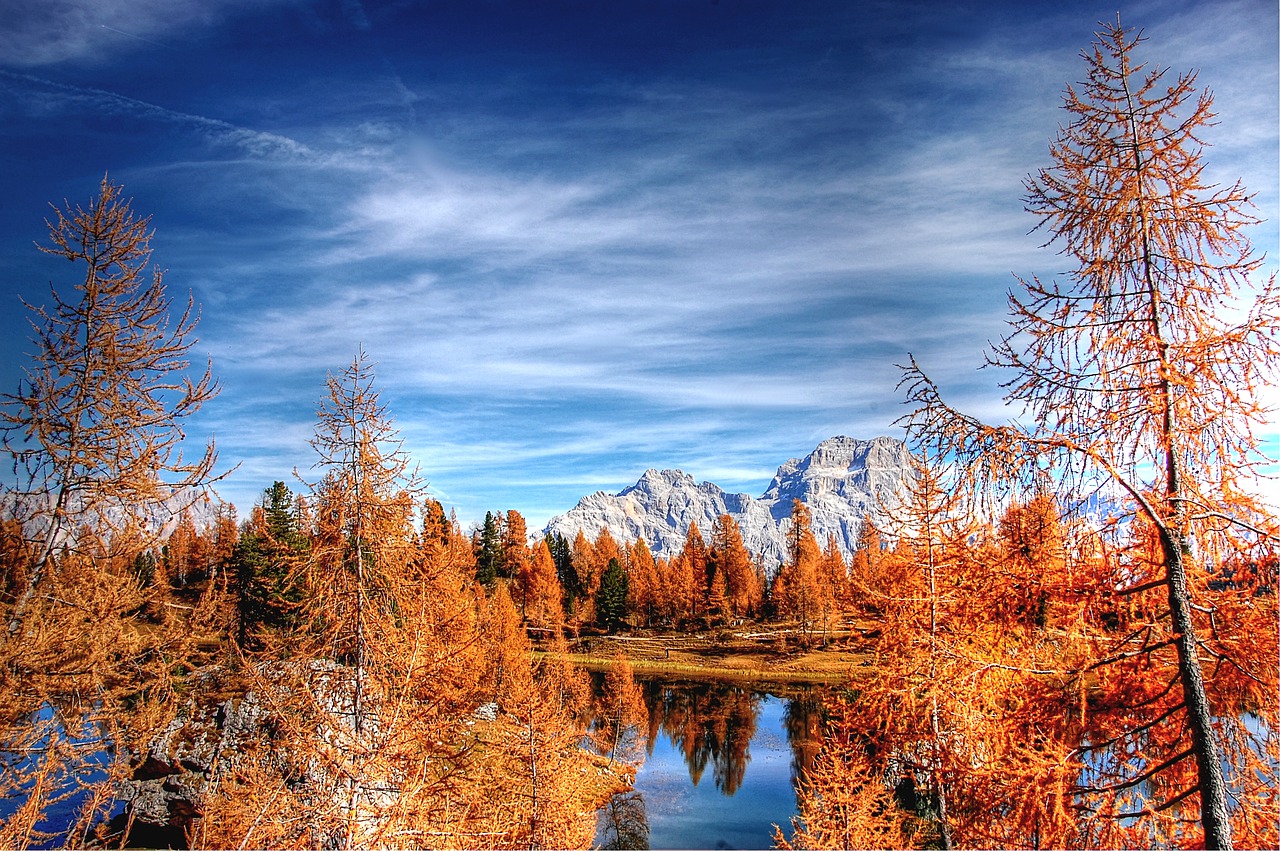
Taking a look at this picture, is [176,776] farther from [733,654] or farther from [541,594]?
[733,654]

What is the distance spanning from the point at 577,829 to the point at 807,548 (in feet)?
210

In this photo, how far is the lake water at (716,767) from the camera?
28.6 metres

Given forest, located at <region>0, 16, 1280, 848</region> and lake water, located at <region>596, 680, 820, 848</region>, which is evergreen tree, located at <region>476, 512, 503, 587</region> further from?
forest, located at <region>0, 16, 1280, 848</region>

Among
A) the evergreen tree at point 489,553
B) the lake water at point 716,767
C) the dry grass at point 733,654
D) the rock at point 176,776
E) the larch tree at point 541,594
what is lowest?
the lake water at point 716,767

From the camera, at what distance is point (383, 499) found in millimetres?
12742

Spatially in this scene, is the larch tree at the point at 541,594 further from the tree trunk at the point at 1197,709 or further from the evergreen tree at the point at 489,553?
the tree trunk at the point at 1197,709

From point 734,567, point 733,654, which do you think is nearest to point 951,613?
point 733,654

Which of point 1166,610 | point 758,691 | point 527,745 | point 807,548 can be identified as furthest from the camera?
point 807,548

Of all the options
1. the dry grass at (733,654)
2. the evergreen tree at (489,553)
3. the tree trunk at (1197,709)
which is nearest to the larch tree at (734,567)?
the dry grass at (733,654)

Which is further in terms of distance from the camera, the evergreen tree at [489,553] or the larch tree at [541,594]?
the evergreen tree at [489,553]

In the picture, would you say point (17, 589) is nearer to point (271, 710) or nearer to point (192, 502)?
point (192, 502)

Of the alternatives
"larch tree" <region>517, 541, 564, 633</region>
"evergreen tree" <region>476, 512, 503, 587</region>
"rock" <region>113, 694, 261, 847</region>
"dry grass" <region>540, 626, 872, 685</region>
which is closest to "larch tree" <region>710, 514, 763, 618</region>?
"dry grass" <region>540, 626, 872, 685</region>

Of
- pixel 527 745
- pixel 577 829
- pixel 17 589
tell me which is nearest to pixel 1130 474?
→ pixel 17 589

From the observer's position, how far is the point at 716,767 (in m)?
36.7
